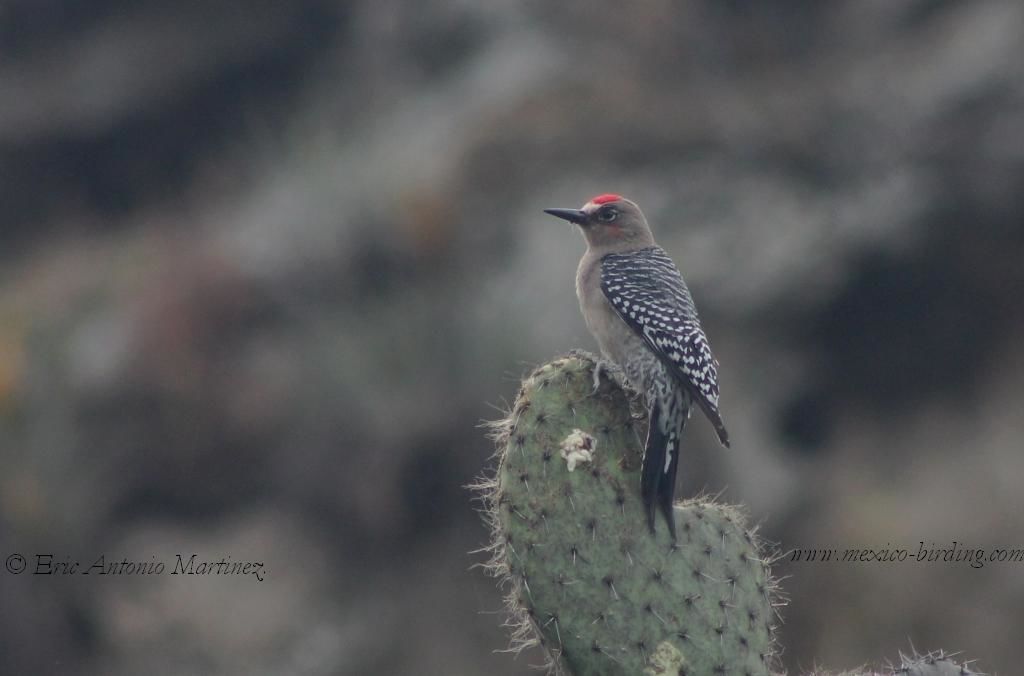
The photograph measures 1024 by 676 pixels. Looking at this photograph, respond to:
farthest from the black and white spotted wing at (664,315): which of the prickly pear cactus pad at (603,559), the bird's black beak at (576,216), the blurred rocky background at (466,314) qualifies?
the blurred rocky background at (466,314)

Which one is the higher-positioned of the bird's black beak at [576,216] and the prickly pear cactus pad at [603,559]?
the bird's black beak at [576,216]

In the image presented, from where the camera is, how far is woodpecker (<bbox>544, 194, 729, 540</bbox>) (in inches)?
145

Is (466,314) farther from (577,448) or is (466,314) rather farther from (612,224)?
(577,448)

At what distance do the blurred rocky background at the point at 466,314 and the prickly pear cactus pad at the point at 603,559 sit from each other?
6107mm

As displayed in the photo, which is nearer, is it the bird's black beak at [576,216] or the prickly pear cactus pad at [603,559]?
the prickly pear cactus pad at [603,559]

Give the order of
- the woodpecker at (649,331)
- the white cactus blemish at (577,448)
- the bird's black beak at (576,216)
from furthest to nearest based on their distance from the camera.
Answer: the bird's black beak at (576,216) → the woodpecker at (649,331) → the white cactus blemish at (577,448)

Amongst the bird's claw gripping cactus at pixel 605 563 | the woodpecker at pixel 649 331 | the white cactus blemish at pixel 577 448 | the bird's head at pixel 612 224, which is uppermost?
the bird's head at pixel 612 224

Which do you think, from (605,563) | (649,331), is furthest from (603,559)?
(649,331)

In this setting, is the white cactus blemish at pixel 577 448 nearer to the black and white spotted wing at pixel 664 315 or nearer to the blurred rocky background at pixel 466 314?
the black and white spotted wing at pixel 664 315

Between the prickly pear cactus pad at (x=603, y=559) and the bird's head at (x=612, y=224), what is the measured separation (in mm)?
1502

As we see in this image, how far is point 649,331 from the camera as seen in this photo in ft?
14.1

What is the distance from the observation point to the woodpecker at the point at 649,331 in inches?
145

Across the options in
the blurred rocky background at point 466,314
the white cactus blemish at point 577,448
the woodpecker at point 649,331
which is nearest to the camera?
the white cactus blemish at point 577,448

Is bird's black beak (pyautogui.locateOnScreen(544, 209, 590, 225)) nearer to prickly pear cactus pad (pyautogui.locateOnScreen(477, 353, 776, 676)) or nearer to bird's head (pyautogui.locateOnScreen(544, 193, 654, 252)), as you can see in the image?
bird's head (pyautogui.locateOnScreen(544, 193, 654, 252))
